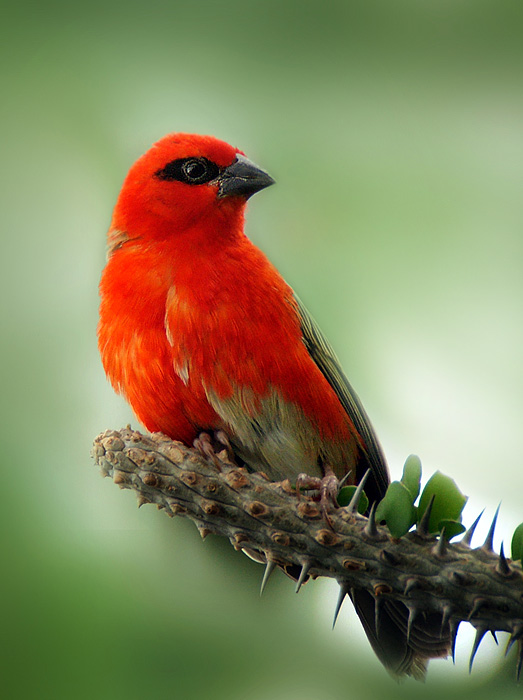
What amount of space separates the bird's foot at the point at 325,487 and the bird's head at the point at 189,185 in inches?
19.3

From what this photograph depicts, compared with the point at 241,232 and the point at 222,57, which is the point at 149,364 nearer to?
the point at 241,232

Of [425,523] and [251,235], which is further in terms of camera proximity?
[251,235]

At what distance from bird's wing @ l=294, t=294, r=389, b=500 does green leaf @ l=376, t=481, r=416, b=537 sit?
44 centimetres

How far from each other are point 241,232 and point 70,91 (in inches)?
26.0

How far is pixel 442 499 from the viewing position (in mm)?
683

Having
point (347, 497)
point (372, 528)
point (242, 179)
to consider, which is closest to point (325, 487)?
point (347, 497)

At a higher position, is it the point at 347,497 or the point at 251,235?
the point at 251,235

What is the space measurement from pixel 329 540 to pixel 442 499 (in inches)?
5.1

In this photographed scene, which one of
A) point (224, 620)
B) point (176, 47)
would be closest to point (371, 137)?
point (176, 47)

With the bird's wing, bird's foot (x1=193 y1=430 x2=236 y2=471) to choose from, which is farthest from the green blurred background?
bird's foot (x1=193 y1=430 x2=236 y2=471)

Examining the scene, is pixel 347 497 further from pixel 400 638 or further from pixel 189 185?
pixel 189 185

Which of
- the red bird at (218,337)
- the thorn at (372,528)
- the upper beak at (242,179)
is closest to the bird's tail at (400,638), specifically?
the red bird at (218,337)

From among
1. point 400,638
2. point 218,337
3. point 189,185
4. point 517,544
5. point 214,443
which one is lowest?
point 400,638

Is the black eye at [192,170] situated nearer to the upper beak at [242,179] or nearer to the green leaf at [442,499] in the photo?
the upper beak at [242,179]
